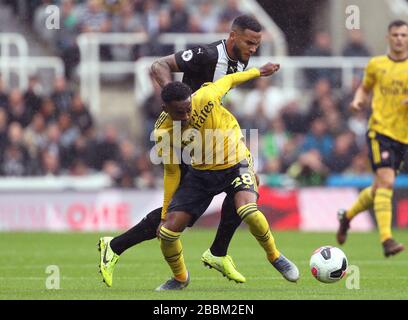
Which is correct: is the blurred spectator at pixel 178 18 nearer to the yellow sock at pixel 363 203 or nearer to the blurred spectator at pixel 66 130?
the blurred spectator at pixel 66 130

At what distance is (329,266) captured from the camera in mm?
9672

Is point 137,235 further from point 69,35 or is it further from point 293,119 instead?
point 69,35

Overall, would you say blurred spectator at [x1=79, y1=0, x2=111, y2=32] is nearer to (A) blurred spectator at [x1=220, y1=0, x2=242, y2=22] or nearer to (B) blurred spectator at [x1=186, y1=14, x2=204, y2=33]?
(B) blurred spectator at [x1=186, y1=14, x2=204, y2=33]

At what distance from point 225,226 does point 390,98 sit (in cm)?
351

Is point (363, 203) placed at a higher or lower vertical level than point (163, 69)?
lower

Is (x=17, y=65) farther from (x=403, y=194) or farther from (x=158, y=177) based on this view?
(x=403, y=194)

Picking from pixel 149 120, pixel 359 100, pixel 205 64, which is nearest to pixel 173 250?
pixel 205 64

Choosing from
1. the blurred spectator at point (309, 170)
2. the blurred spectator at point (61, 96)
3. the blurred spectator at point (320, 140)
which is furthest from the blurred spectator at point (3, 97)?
the blurred spectator at point (320, 140)

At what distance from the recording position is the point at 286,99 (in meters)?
20.6

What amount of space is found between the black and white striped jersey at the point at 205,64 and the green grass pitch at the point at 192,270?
176 cm

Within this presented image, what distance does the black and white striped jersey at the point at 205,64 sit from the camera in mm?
9930

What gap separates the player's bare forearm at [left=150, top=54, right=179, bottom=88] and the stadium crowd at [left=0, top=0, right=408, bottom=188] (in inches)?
349

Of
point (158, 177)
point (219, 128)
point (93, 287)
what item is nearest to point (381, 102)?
point (219, 128)

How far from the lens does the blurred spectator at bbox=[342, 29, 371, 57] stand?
2078cm
